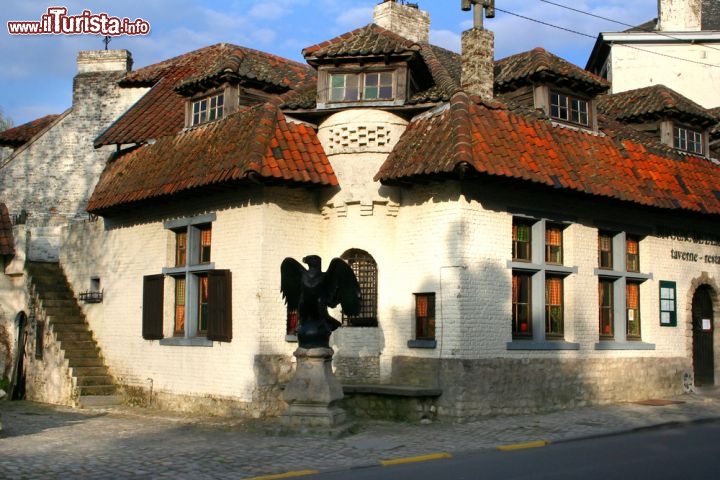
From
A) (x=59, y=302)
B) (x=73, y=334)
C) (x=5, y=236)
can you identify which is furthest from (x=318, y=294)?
(x=5, y=236)

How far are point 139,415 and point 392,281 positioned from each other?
5845 millimetres

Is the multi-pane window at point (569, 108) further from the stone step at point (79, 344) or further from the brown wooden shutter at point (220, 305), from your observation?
the stone step at point (79, 344)

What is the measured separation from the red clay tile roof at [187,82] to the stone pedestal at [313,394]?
731 centimetres

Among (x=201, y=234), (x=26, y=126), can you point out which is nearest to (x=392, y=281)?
(x=201, y=234)

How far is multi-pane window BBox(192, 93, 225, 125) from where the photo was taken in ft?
61.4

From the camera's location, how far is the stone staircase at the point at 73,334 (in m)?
19.5

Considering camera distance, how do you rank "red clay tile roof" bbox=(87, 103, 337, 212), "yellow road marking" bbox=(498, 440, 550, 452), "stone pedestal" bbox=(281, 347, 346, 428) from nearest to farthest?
"yellow road marking" bbox=(498, 440, 550, 452) → "stone pedestal" bbox=(281, 347, 346, 428) → "red clay tile roof" bbox=(87, 103, 337, 212)

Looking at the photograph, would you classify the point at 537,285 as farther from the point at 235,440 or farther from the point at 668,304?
the point at 235,440

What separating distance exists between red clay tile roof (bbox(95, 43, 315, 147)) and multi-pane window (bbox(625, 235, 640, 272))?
788cm

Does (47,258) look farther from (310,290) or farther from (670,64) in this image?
(670,64)

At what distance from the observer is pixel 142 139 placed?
20.0 m

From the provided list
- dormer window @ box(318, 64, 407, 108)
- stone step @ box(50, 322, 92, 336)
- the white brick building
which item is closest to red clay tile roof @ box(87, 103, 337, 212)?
the white brick building

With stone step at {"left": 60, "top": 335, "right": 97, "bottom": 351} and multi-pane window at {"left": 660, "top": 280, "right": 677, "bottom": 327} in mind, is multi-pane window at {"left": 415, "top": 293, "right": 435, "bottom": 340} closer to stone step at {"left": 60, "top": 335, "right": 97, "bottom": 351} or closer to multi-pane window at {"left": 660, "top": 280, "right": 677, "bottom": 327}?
multi-pane window at {"left": 660, "top": 280, "right": 677, "bottom": 327}

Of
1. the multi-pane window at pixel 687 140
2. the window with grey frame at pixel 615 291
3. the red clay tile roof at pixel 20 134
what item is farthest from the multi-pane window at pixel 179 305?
the red clay tile roof at pixel 20 134
